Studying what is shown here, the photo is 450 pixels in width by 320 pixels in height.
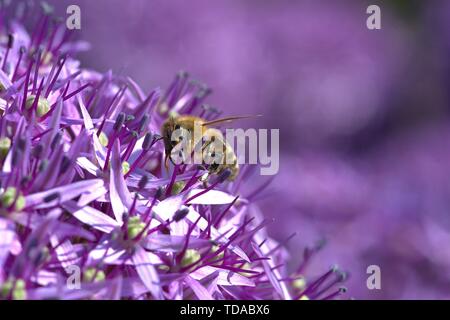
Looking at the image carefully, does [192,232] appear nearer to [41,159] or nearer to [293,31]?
[41,159]

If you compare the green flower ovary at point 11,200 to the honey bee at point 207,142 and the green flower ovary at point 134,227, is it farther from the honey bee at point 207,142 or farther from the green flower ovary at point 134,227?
the honey bee at point 207,142

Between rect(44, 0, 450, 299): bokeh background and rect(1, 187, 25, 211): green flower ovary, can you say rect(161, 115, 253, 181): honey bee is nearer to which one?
rect(1, 187, 25, 211): green flower ovary

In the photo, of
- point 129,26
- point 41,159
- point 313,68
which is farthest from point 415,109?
point 41,159

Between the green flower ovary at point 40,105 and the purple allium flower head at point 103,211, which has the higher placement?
the green flower ovary at point 40,105

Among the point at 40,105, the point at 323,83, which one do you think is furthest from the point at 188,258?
the point at 323,83

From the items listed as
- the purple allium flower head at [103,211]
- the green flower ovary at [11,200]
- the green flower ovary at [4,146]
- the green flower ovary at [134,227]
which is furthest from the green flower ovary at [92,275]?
the green flower ovary at [4,146]

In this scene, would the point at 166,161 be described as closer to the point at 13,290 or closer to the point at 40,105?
the point at 40,105

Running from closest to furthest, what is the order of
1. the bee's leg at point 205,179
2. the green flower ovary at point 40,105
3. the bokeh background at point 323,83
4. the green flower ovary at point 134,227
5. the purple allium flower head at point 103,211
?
the purple allium flower head at point 103,211 → the green flower ovary at point 134,227 → the green flower ovary at point 40,105 → the bee's leg at point 205,179 → the bokeh background at point 323,83

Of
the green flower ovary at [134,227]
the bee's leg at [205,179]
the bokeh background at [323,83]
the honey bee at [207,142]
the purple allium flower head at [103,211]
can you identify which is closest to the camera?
the purple allium flower head at [103,211]
